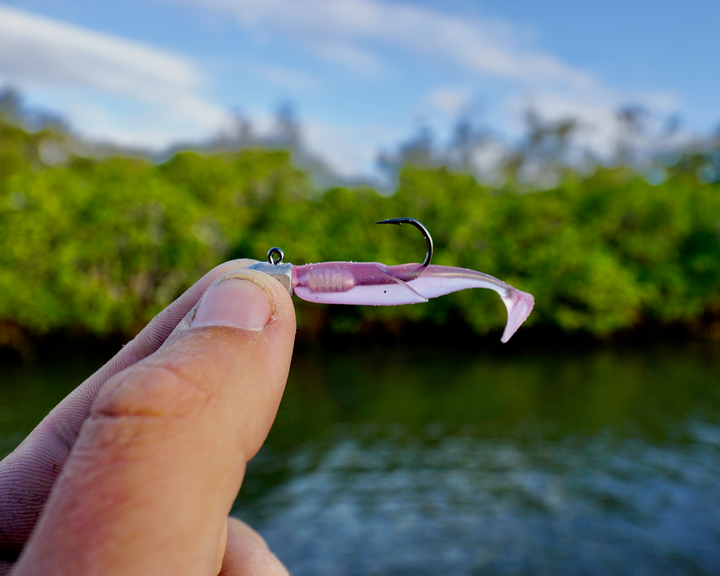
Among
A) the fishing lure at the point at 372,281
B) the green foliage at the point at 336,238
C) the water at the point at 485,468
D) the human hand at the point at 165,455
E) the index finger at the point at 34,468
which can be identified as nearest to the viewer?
the human hand at the point at 165,455

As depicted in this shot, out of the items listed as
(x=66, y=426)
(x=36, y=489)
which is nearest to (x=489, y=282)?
(x=66, y=426)

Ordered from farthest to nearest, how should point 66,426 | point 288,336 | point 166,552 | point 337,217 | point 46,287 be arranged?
point 337,217, point 46,287, point 66,426, point 288,336, point 166,552

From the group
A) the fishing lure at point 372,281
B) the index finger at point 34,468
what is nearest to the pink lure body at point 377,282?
the fishing lure at point 372,281

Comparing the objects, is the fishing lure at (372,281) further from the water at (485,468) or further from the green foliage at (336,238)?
the green foliage at (336,238)

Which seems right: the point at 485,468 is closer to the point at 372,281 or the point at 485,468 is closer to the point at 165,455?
the point at 372,281

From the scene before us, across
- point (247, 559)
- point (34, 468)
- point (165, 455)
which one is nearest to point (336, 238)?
point (247, 559)

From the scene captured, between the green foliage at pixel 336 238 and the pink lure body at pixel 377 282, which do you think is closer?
the pink lure body at pixel 377 282

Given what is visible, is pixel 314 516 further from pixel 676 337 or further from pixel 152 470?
pixel 676 337
